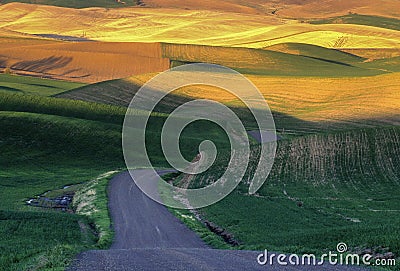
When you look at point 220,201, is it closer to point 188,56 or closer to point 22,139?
point 22,139

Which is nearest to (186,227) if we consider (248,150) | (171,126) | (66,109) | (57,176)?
(248,150)

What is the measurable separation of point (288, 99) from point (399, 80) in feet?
47.2

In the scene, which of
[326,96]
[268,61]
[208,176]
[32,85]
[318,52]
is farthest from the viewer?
[318,52]

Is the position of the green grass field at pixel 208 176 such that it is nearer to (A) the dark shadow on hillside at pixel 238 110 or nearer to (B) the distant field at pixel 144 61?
(A) the dark shadow on hillside at pixel 238 110

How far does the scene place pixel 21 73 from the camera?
128 meters

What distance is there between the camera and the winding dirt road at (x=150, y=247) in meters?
16.7

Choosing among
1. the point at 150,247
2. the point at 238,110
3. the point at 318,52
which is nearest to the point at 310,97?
the point at 238,110

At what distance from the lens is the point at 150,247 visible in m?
25.5

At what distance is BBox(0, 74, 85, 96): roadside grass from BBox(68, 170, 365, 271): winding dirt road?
184 ft

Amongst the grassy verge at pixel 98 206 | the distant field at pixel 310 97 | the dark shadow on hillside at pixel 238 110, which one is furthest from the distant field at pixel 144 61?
the grassy verge at pixel 98 206

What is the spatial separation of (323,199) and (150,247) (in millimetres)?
14928

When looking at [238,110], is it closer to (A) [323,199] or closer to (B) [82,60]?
(B) [82,60]

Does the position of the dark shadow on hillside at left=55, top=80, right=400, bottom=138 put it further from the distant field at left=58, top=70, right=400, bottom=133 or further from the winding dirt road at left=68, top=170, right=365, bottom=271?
the winding dirt road at left=68, top=170, right=365, bottom=271

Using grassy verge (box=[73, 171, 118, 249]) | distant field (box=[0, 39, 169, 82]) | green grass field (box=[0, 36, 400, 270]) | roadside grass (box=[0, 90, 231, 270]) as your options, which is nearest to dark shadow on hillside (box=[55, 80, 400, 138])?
green grass field (box=[0, 36, 400, 270])
